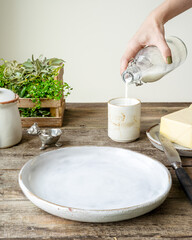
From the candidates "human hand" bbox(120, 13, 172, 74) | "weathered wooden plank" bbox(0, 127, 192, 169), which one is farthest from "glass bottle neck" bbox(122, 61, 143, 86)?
"weathered wooden plank" bbox(0, 127, 192, 169)

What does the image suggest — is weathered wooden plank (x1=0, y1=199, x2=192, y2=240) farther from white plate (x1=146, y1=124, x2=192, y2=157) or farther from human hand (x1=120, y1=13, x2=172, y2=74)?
human hand (x1=120, y1=13, x2=172, y2=74)

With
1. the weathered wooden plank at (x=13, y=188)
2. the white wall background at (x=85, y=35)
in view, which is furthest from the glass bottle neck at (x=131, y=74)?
the white wall background at (x=85, y=35)

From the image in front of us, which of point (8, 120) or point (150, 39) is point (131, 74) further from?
point (8, 120)

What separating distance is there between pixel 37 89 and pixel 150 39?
45cm

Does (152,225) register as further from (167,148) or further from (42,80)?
(42,80)

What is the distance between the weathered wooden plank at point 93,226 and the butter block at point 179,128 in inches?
13.4

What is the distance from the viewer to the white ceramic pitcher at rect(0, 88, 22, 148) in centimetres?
103

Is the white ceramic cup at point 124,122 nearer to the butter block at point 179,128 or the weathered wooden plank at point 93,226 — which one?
the butter block at point 179,128

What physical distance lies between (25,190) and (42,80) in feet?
2.09

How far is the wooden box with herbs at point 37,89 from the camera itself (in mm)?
1242

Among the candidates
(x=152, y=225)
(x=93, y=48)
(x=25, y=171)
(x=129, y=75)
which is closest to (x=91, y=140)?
(x=129, y=75)

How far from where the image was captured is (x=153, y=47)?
1.15 metres

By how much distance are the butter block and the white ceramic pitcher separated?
48 centimetres

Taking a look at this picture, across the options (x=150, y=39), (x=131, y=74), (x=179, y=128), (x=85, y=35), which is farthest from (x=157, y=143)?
(x=85, y=35)
